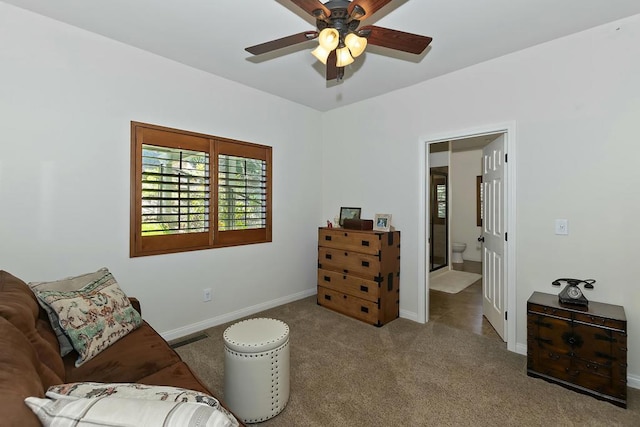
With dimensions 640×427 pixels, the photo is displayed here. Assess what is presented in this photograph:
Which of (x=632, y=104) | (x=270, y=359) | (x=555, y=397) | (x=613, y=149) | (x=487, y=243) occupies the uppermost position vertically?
(x=632, y=104)

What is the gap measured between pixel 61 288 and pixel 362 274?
2.54 metres

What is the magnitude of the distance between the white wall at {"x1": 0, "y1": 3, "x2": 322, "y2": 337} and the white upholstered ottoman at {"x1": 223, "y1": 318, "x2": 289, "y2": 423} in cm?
138

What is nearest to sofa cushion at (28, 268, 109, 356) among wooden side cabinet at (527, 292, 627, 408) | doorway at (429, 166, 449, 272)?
wooden side cabinet at (527, 292, 627, 408)

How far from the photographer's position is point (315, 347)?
2.72 m

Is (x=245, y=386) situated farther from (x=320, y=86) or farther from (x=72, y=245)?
(x=320, y=86)

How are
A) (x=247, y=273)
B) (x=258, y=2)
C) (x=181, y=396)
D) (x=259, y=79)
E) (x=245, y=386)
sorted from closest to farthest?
1. (x=181, y=396)
2. (x=245, y=386)
3. (x=258, y=2)
4. (x=259, y=79)
5. (x=247, y=273)

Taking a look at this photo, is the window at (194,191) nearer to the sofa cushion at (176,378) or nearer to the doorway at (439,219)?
the sofa cushion at (176,378)

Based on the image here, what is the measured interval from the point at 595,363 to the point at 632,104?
5.98ft

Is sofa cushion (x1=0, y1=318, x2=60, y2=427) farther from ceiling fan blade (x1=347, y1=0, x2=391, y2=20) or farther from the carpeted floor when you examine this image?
ceiling fan blade (x1=347, y1=0, x2=391, y2=20)

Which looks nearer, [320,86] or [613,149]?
[613,149]

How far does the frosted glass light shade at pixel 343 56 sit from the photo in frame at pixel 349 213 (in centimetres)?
212

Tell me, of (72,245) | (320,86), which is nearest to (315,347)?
(72,245)

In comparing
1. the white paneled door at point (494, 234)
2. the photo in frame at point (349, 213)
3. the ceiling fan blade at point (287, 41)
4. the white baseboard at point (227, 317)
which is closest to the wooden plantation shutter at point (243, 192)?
the white baseboard at point (227, 317)

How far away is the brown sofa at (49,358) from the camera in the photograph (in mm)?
854
